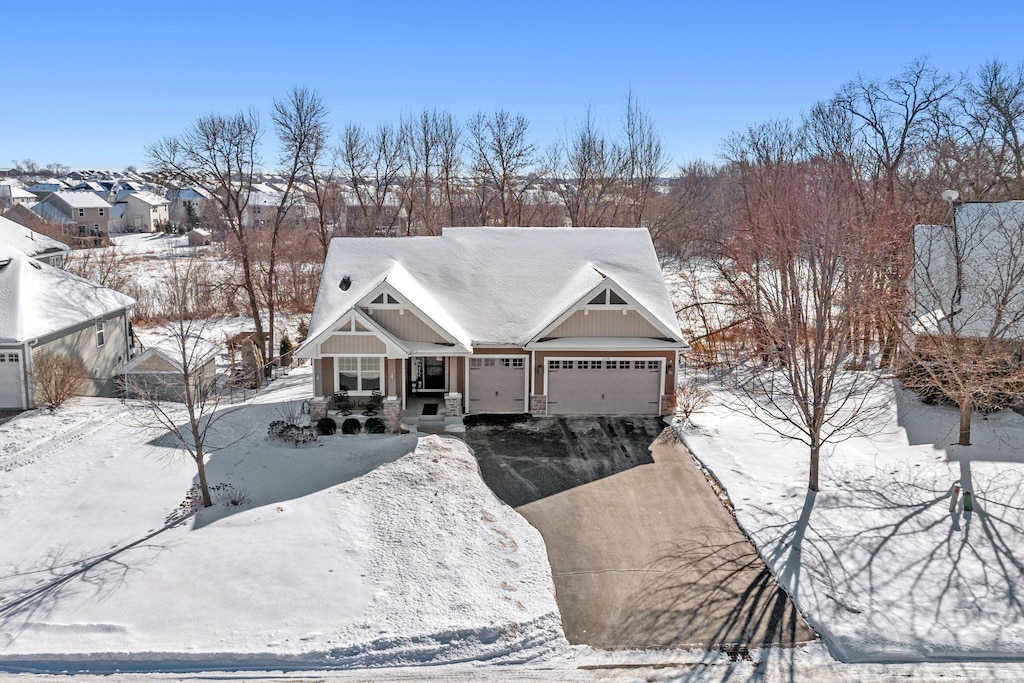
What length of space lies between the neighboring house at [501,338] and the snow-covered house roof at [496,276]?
53 millimetres

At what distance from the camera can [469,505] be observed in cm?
1630

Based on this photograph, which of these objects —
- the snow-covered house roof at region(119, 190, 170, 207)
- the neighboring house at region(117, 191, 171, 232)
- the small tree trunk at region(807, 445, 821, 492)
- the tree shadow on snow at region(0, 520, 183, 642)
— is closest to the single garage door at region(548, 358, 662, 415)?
the small tree trunk at region(807, 445, 821, 492)

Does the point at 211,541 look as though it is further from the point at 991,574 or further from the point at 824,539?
the point at 991,574

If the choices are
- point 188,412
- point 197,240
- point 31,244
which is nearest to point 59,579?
point 188,412

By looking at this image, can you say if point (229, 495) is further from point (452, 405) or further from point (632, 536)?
point (632, 536)

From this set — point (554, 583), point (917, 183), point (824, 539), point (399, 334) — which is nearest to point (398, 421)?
point (399, 334)

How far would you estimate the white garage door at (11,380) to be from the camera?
23.1 metres

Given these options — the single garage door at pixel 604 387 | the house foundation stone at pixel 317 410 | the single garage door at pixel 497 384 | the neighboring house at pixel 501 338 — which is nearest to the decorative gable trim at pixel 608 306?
the neighboring house at pixel 501 338

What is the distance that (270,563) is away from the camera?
1379 centimetres

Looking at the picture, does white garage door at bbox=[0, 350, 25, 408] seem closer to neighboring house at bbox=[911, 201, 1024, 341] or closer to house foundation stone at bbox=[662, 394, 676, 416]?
house foundation stone at bbox=[662, 394, 676, 416]

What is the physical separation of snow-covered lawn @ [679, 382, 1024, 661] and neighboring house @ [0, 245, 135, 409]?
19.6m

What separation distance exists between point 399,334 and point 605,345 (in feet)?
19.4

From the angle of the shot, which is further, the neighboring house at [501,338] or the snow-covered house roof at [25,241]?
the snow-covered house roof at [25,241]

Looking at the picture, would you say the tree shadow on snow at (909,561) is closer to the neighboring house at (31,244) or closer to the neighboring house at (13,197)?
the neighboring house at (31,244)
